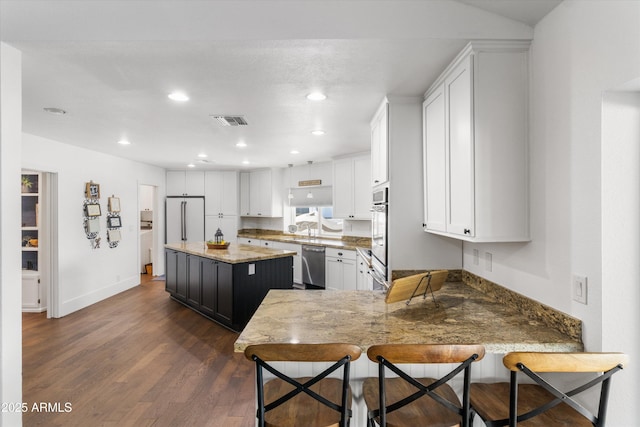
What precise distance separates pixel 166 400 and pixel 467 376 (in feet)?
7.67

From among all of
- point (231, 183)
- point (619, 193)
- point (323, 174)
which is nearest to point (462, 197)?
point (619, 193)

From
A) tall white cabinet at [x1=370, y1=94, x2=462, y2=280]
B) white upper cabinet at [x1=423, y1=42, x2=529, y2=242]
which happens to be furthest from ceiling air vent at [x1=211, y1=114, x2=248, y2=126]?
white upper cabinet at [x1=423, y1=42, x2=529, y2=242]

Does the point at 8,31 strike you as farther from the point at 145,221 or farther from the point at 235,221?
the point at 145,221

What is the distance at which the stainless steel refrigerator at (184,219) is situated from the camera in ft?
24.8

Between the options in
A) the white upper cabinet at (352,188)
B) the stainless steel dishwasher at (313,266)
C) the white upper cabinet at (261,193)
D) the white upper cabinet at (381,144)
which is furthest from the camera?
the white upper cabinet at (261,193)

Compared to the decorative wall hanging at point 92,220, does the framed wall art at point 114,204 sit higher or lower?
higher

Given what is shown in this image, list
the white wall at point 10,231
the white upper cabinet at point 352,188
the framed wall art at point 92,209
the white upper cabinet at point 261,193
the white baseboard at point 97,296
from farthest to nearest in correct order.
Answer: the white upper cabinet at point 261,193 → the white upper cabinet at point 352,188 → the framed wall art at point 92,209 → the white baseboard at point 97,296 → the white wall at point 10,231

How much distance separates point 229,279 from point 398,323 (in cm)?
278

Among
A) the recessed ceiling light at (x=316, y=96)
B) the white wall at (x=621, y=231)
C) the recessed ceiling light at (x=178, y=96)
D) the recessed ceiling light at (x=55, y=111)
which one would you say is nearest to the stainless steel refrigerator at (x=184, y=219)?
Answer: the recessed ceiling light at (x=55, y=111)

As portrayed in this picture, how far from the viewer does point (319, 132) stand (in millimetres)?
4090

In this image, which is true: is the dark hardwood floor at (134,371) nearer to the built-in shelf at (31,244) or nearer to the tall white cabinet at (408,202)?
the built-in shelf at (31,244)

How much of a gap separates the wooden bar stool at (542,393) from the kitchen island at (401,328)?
0.18 metres

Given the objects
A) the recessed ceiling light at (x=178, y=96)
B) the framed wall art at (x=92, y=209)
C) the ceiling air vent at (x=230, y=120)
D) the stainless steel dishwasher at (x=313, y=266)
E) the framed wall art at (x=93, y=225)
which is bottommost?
the stainless steel dishwasher at (x=313, y=266)

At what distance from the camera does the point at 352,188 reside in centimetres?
588
